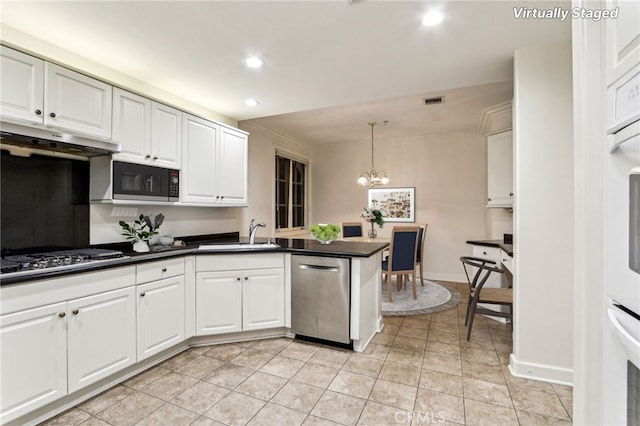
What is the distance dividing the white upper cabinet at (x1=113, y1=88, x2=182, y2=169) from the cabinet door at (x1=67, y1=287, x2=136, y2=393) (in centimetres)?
114

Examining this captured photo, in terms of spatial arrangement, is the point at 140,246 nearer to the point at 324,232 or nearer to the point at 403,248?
the point at 324,232

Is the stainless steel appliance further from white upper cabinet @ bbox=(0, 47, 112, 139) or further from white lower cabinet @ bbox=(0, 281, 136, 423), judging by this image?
white lower cabinet @ bbox=(0, 281, 136, 423)

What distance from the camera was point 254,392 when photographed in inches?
80.7

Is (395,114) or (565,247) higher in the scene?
(395,114)

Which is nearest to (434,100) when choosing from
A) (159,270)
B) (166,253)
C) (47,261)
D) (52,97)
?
(166,253)

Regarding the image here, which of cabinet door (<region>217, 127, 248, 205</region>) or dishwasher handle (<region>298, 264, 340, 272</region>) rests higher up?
cabinet door (<region>217, 127, 248, 205</region>)

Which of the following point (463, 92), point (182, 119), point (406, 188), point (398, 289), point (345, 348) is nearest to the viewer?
point (345, 348)

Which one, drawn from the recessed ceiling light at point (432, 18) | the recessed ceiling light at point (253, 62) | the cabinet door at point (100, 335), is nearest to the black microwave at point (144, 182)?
the cabinet door at point (100, 335)

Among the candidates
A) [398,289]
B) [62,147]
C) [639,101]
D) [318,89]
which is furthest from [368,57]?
[398,289]

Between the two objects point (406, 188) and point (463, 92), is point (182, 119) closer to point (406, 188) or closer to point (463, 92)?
point (463, 92)

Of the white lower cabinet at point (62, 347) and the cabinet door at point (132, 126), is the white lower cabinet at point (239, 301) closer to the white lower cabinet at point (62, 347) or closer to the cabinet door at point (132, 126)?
the white lower cabinet at point (62, 347)

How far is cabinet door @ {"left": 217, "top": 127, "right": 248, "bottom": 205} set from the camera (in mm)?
3432

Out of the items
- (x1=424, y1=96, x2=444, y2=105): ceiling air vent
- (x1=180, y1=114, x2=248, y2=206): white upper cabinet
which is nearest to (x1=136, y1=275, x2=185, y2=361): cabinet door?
(x1=180, y1=114, x2=248, y2=206): white upper cabinet

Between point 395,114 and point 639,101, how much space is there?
13.1 ft
